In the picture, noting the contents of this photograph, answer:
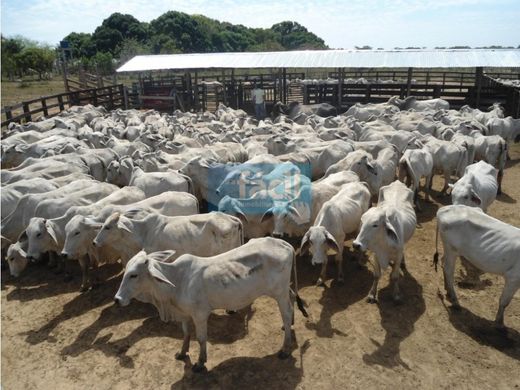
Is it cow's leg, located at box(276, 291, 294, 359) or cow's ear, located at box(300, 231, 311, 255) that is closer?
cow's leg, located at box(276, 291, 294, 359)

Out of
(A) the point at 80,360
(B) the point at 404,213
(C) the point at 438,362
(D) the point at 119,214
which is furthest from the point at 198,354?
(B) the point at 404,213

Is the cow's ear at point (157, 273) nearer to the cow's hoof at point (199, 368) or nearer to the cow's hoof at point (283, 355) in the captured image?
the cow's hoof at point (199, 368)

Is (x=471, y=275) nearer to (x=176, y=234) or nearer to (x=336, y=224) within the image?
(x=336, y=224)

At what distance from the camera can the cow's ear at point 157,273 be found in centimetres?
542

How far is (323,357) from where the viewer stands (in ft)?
19.6

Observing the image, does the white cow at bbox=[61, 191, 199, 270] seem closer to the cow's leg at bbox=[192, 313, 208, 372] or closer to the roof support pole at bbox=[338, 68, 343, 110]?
the cow's leg at bbox=[192, 313, 208, 372]

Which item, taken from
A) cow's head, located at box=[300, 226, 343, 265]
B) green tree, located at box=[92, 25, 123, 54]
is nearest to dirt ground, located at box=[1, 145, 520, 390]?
cow's head, located at box=[300, 226, 343, 265]

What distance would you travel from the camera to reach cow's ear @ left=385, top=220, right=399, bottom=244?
22.5 ft

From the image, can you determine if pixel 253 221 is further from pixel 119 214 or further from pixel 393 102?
pixel 393 102

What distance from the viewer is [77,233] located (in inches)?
288

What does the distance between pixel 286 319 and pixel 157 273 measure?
1960 mm

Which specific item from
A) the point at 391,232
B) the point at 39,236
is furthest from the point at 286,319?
the point at 39,236

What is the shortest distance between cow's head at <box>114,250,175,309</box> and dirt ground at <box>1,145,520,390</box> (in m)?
1.16

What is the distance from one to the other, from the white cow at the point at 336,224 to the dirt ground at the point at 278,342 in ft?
2.66
